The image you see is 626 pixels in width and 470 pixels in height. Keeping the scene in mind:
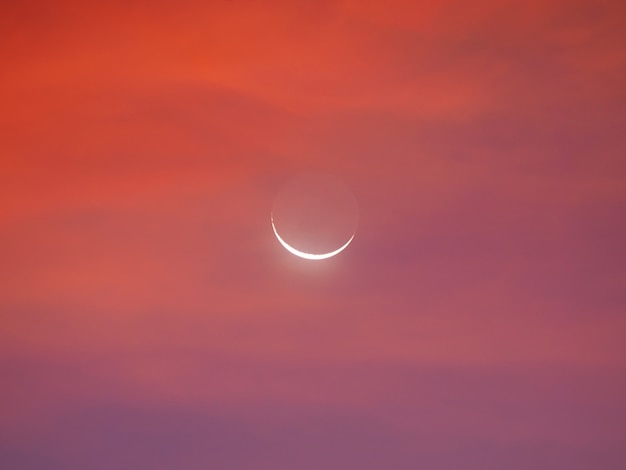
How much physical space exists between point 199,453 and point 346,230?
4.29 m

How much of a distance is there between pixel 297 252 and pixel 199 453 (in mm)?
3790

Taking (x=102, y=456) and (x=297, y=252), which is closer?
(x=297, y=252)

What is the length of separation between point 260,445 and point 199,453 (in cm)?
92

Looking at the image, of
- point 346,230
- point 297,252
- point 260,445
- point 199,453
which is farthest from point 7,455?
point 346,230

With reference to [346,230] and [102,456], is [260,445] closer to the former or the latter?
[102,456]

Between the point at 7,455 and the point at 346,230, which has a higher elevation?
the point at 346,230

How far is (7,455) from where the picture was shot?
9539 mm

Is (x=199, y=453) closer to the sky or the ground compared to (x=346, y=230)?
closer to the ground

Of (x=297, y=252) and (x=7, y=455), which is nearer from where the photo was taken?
(x=297, y=252)

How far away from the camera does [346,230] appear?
24.4 ft

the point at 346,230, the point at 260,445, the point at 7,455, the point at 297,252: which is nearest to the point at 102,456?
the point at 7,455

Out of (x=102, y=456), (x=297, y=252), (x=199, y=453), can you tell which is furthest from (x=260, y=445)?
(x=297, y=252)

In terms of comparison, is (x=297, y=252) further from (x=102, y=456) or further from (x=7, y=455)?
(x=7, y=455)

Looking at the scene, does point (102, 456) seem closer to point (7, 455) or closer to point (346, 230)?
point (7, 455)
